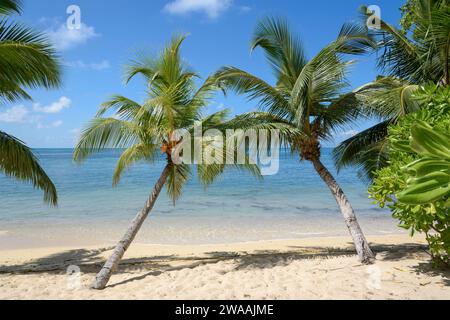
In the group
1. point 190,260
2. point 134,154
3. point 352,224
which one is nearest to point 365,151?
point 352,224

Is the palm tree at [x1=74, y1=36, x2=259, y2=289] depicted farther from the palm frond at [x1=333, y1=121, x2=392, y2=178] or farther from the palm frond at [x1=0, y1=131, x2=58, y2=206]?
the palm frond at [x1=333, y1=121, x2=392, y2=178]

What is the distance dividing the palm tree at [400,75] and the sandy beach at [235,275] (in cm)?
227

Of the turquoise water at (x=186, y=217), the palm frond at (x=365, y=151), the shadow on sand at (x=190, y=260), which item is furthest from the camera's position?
the turquoise water at (x=186, y=217)

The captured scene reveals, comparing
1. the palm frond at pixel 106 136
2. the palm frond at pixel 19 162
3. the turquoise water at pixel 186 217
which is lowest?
the turquoise water at pixel 186 217

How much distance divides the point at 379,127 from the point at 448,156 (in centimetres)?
759

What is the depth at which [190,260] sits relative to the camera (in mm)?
7387

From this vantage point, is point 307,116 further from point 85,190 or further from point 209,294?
point 85,190

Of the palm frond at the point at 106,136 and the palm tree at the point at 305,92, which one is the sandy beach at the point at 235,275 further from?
the palm frond at the point at 106,136

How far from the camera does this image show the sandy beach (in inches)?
194

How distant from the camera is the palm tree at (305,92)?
6.47 meters

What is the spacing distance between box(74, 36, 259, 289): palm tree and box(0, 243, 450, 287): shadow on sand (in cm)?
102

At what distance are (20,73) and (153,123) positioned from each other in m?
2.38

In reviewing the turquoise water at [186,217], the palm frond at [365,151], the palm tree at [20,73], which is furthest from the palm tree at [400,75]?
the palm tree at [20,73]

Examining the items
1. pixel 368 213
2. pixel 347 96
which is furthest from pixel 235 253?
pixel 368 213
